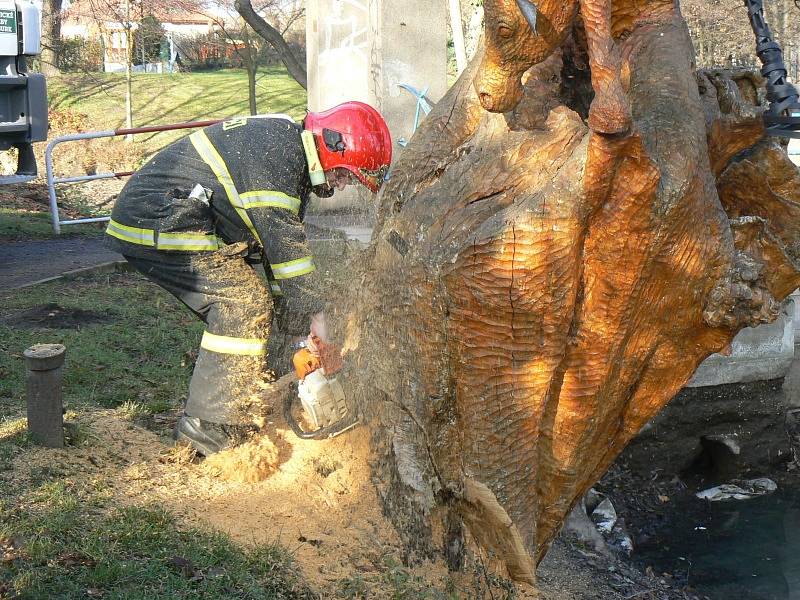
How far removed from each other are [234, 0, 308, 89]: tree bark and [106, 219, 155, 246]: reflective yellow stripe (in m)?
6.69

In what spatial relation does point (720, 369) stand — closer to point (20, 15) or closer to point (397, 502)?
point (397, 502)

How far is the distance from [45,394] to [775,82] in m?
3.39

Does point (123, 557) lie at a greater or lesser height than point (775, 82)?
lesser

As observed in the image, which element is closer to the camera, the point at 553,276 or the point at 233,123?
the point at 553,276

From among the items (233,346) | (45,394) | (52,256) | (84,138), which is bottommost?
(52,256)

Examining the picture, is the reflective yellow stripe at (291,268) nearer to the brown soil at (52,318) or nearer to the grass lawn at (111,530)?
the grass lawn at (111,530)

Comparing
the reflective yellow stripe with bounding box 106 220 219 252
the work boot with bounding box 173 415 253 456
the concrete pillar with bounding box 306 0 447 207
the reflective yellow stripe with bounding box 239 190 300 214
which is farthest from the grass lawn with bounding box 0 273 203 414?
the concrete pillar with bounding box 306 0 447 207

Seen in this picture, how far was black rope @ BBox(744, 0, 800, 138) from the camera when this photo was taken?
132 inches

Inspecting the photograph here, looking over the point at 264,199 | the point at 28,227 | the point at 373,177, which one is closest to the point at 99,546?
the point at 264,199

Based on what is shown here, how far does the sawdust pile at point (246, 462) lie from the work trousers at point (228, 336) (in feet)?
0.52

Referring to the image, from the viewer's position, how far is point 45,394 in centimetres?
402

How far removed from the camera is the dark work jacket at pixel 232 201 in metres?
4.11

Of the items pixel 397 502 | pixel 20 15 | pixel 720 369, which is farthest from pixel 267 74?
pixel 397 502

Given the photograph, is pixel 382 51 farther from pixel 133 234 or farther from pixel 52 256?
pixel 133 234
